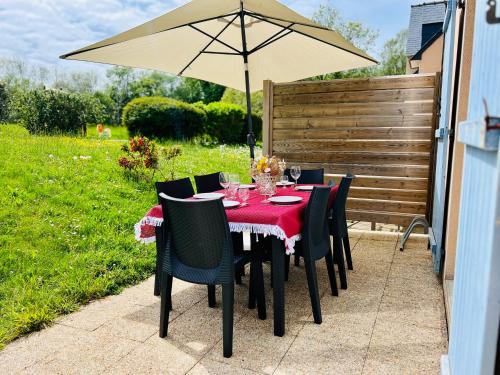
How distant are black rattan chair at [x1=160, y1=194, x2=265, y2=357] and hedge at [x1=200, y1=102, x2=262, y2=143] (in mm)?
10480

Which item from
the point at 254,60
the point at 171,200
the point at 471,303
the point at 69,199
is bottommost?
the point at 69,199

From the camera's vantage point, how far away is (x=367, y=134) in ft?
16.9

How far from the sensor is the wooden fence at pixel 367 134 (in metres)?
4.84

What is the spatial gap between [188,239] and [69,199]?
3.42 metres

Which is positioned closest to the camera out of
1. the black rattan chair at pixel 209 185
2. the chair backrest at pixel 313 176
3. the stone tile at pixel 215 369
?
the stone tile at pixel 215 369

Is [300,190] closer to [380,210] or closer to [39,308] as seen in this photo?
[380,210]

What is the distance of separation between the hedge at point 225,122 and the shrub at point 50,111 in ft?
14.4

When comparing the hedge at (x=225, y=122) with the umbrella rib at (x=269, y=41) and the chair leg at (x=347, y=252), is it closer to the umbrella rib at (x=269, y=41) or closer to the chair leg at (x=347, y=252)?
the umbrella rib at (x=269, y=41)

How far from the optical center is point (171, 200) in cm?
230

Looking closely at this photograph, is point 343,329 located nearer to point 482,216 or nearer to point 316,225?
point 316,225

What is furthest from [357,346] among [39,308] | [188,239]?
[39,308]

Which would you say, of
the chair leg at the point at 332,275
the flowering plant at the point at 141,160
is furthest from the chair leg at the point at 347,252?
the flowering plant at the point at 141,160

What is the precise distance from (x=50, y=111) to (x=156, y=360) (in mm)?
7943

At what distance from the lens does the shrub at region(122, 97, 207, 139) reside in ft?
34.2
